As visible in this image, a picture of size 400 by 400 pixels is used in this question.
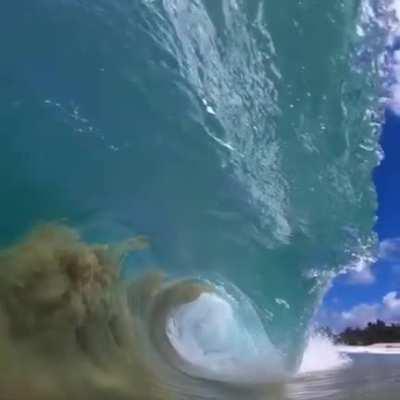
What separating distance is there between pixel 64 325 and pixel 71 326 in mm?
120

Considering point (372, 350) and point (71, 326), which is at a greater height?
point (372, 350)

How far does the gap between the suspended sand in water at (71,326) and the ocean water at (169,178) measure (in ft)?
0.06

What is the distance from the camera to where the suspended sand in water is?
533cm

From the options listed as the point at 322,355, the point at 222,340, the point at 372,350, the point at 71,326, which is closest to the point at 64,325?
the point at 71,326

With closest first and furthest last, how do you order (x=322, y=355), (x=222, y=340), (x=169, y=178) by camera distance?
1. (x=169, y=178)
2. (x=222, y=340)
3. (x=322, y=355)

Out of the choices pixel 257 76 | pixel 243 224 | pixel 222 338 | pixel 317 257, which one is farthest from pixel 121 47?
pixel 317 257

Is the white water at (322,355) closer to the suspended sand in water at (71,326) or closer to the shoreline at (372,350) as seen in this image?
the shoreline at (372,350)

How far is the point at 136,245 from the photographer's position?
294 inches

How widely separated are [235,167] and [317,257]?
4.49 m

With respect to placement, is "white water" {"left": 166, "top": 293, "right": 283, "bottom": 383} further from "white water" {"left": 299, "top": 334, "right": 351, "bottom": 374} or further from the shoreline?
the shoreline

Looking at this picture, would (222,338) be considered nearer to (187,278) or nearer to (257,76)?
(187,278)

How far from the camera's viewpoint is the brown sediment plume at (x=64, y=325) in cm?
531

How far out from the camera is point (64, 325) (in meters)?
5.74

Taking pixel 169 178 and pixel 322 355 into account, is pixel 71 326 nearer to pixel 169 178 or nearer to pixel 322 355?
pixel 169 178
